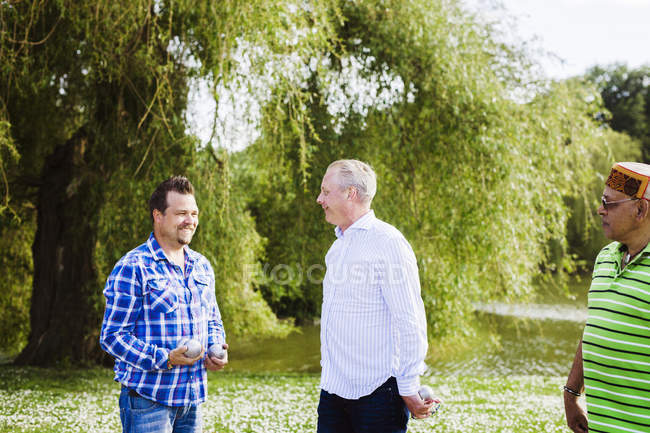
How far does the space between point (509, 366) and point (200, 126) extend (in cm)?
1113

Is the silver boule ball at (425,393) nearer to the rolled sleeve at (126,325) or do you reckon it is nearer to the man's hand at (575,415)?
the man's hand at (575,415)

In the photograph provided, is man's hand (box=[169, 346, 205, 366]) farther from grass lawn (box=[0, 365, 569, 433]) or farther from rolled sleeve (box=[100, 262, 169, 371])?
grass lawn (box=[0, 365, 569, 433])

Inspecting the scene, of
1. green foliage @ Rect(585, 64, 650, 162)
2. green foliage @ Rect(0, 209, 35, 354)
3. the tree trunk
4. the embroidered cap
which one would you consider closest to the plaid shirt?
the embroidered cap

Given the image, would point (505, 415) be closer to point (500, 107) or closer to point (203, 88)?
point (500, 107)

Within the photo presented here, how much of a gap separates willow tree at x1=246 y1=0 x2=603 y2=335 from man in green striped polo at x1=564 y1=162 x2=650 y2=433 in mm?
5103

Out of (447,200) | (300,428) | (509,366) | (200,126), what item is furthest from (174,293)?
(509,366)

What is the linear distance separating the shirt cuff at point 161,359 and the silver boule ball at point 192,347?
0.07 metres

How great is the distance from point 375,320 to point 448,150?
5.99 m

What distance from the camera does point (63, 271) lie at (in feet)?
31.8

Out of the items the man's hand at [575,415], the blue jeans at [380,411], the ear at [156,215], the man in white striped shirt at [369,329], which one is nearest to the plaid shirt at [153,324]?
the ear at [156,215]

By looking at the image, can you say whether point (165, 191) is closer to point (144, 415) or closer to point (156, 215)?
point (156, 215)

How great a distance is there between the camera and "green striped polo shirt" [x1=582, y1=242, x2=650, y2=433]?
2.21 metres

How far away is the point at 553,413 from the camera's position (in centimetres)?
665

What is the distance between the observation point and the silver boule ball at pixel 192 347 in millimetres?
2568
